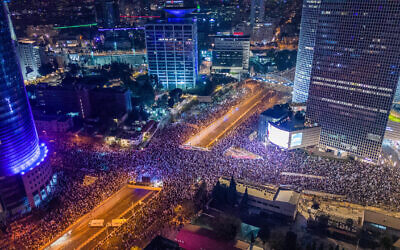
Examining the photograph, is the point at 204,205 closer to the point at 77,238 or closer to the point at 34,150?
the point at 77,238

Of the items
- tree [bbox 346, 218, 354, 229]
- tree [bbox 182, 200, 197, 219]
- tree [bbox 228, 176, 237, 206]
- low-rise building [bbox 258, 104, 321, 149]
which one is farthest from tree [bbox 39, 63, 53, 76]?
tree [bbox 346, 218, 354, 229]

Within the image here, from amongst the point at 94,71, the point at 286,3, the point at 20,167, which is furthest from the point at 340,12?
the point at 286,3

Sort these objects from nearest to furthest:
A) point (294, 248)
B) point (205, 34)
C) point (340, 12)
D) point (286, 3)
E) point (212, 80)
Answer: point (294, 248)
point (340, 12)
point (212, 80)
point (205, 34)
point (286, 3)

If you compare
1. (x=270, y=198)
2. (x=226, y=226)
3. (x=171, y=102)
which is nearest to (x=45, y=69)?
(x=171, y=102)

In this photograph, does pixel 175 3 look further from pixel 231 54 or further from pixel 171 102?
pixel 171 102

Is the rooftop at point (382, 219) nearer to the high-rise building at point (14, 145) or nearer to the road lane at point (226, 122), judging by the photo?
the road lane at point (226, 122)

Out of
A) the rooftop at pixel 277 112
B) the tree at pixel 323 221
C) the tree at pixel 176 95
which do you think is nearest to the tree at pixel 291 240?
the tree at pixel 323 221

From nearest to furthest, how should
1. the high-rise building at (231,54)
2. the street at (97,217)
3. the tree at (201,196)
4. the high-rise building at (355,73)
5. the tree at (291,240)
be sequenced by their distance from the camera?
the tree at (291,240) → the street at (97,217) → the tree at (201,196) → the high-rise building at (355,73) → the high-rise building at (231,54)
